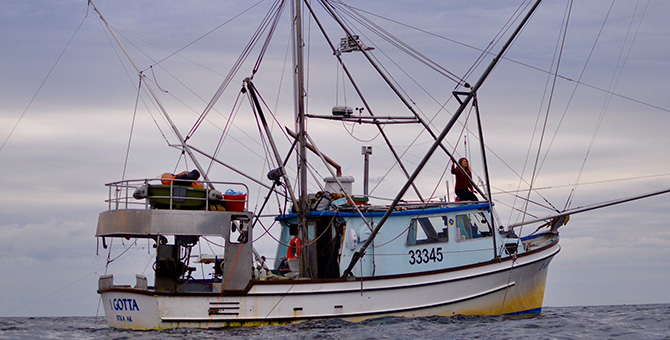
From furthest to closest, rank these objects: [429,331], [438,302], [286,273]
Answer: [286,273], [438,302], [429,331]

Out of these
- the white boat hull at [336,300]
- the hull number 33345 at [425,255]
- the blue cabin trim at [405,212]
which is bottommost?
the white boat hull at [336,300]

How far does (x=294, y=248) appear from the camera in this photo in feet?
70.3

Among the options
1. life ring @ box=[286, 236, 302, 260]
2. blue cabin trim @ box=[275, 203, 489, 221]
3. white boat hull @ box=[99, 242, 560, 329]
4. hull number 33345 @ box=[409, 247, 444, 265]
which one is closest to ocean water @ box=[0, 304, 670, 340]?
white boat hull @ box=[99, 242, 560, 329]

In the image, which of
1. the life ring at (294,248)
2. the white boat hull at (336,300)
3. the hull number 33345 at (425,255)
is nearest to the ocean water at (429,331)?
the white boat hull at (336,300)

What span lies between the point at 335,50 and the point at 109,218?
789 centimetres

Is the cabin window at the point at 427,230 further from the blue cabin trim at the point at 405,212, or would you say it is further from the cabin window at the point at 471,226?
the cabin window at the point at 471,226

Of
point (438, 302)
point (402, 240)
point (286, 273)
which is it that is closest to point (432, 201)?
point (402, 240)

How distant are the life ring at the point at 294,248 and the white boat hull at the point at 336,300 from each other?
2121 millimetres

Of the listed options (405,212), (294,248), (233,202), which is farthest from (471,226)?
(233,202)

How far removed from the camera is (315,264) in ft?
69.3

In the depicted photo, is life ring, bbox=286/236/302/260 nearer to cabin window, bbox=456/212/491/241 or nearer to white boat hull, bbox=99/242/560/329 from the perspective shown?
white boat hull, bbox=99/242/560/329

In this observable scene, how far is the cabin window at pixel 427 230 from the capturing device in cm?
2097

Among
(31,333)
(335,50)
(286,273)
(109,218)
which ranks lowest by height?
(31,333)

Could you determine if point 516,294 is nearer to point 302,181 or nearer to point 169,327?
point 302,181
